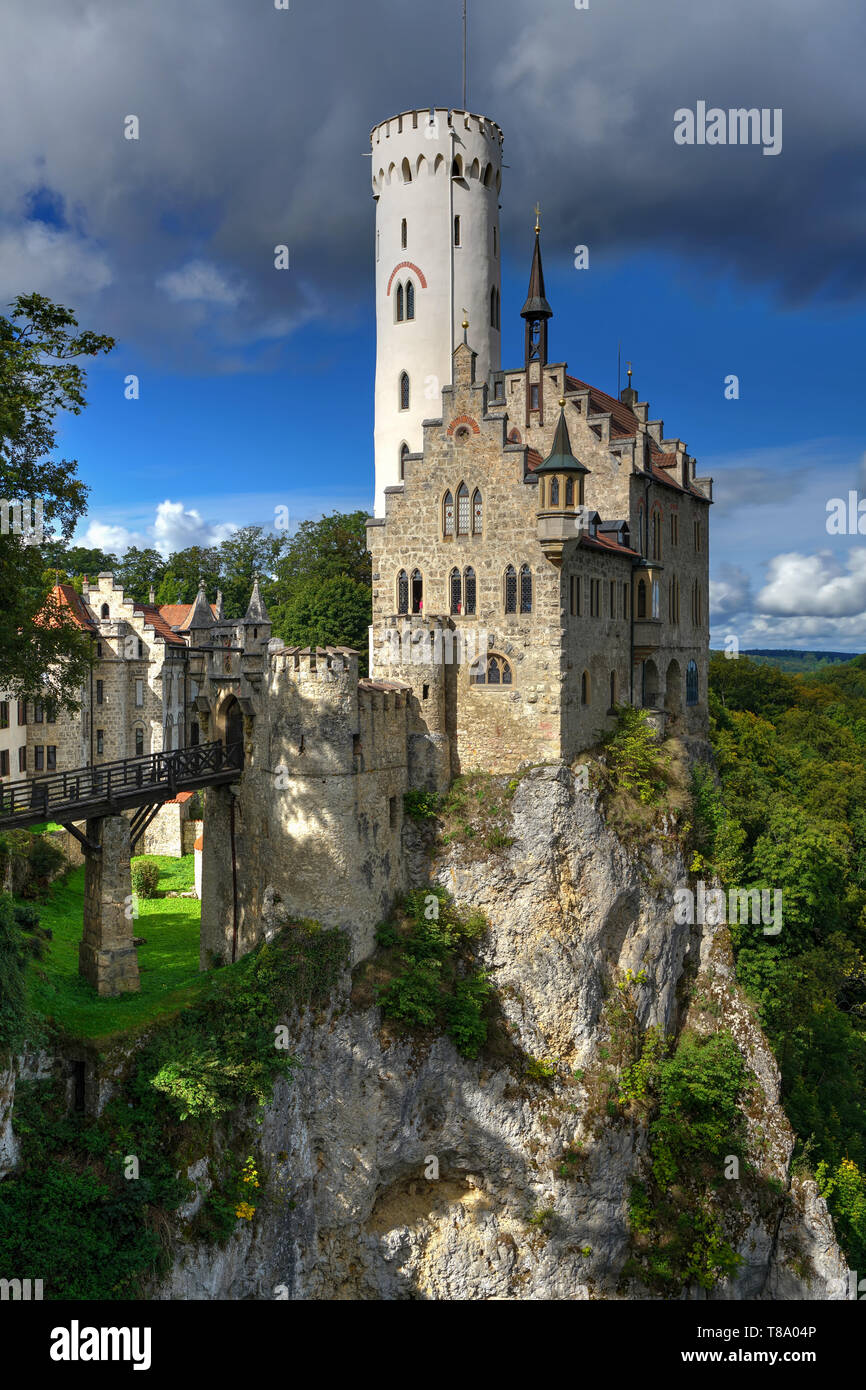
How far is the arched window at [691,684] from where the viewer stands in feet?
152

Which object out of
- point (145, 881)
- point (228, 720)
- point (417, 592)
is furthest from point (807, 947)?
point (145, 881)

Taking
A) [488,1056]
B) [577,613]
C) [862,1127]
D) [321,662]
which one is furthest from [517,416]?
[862,1127]

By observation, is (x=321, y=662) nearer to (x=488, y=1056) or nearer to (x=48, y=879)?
(x=488, y=1056)

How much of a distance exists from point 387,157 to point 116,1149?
36173 mm

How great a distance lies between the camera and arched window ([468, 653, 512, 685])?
111ft

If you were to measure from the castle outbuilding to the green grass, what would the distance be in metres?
10.3

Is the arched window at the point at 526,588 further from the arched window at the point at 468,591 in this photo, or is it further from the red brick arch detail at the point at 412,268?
the red brick arch detail at the point at 412,268

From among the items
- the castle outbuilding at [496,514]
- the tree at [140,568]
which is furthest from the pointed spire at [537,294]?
the tree at [140,568]

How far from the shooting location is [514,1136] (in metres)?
30.8

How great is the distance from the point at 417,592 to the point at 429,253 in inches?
558

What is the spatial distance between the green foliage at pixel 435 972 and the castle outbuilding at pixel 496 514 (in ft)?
14.7

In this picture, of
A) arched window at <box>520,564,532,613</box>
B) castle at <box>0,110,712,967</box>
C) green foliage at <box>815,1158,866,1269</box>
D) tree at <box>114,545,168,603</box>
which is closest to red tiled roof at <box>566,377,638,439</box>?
castle at <box>0,110,712,967</box>

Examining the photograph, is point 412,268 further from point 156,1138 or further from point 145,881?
A: point 156,1138

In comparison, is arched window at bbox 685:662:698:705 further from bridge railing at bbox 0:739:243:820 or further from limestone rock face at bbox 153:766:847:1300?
bridge railing at bbox 0:739:243:820
